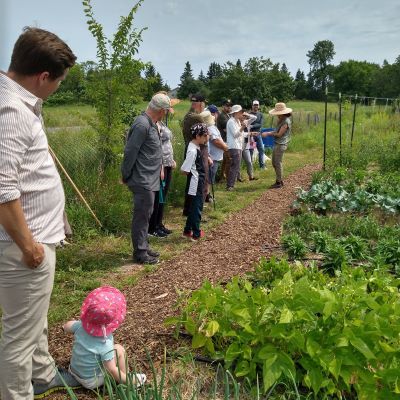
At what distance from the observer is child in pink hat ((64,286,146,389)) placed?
8.13ft

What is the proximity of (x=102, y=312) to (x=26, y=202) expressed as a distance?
2.57 feet

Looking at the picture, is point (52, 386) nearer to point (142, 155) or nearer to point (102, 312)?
point (102, 312)

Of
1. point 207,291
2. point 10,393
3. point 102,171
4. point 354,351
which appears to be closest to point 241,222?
point 102,171

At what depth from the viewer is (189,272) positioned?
4664mm

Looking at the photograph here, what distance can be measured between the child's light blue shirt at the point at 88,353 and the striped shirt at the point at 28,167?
682 millimetres

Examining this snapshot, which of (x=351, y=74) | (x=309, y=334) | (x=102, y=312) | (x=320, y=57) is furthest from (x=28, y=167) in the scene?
(x=320, y=57)

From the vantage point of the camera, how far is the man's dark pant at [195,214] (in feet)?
19.2

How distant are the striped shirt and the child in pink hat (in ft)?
1.54

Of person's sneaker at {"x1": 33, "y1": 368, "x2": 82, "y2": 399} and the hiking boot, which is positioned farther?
the hiking boot

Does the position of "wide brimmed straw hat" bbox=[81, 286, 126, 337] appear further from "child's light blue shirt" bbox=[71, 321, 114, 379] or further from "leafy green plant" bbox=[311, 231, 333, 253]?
"leafy green plant" bbox=[311, 231, 333, 253]

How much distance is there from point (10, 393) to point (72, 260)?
9.53 feet

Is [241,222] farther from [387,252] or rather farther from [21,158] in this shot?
[21,158]

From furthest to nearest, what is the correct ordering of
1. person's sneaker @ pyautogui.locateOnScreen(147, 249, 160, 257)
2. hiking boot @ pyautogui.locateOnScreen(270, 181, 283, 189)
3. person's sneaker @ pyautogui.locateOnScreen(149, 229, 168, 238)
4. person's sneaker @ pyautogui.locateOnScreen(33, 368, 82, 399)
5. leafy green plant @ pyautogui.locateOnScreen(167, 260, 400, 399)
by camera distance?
hiking boot @ pyautogui.locateOnScreen(270, 181, 283, 189), person's sneaker @ pyautogui.locateOnScreen(149, 229, 168, 238), person's sneaker @ pyautogui.locateOnScreen(147, 249, 160, 257), person's sneaker @ pyautogui.locateOnScreen(33, 368, 82, 399), leafy green plant @ pyautogui.locateOnScreen(167, 260, 400, 399)

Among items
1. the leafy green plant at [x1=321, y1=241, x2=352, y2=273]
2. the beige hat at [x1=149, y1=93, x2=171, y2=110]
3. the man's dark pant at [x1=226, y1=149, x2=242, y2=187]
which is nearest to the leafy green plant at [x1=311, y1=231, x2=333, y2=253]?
the leafy green plant at [x1=321, y1=241, x2=352, y2=273]
